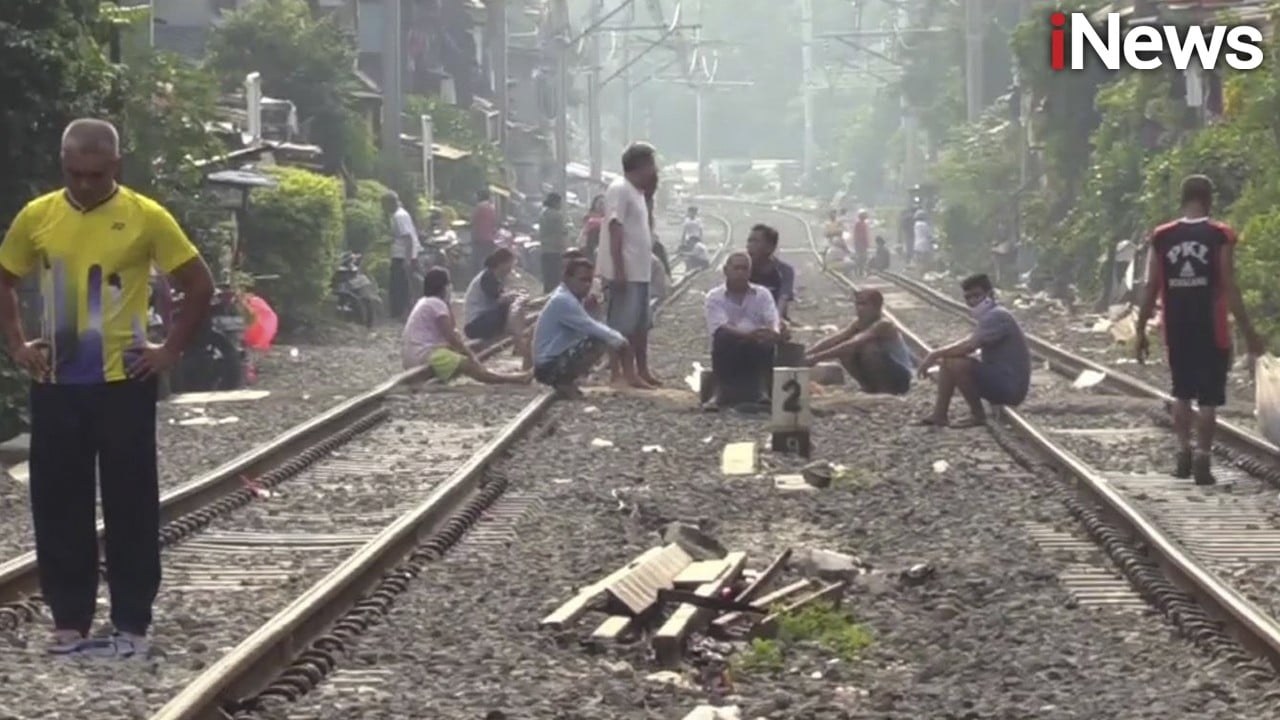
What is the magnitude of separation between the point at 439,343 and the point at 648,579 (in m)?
12.1

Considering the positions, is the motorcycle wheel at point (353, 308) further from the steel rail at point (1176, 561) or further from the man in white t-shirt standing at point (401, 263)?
the steel rail at point (1176, 561)

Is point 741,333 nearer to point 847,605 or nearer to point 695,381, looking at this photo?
point 695,381

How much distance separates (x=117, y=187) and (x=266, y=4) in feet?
109

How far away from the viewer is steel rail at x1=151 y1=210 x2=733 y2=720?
6.92 meters

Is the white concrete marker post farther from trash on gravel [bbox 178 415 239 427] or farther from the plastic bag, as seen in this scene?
trash on gravel [bbox 178 415 239 427]

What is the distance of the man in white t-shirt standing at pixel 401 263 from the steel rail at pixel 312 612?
65.5 feet

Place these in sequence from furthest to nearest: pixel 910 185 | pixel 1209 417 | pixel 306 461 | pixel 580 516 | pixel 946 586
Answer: pixel 910 185 < pixel 306 461 < pixel 1209 417 < pixel 580 516 < pixel 946 586

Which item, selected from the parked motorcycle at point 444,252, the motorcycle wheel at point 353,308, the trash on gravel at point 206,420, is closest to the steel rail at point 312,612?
the trash on gravel at point 206,420

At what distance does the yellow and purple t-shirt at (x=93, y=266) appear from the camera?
7.89 metres

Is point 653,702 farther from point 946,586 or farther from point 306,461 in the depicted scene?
point 306,461

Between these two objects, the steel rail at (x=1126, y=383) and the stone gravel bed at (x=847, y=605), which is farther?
the steel rail at (x=1126, y=383)

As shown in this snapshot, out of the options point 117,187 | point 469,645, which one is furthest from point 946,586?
point 117,187

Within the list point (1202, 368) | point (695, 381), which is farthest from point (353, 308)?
point (1202, 368)

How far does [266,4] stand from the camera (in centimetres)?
4047
